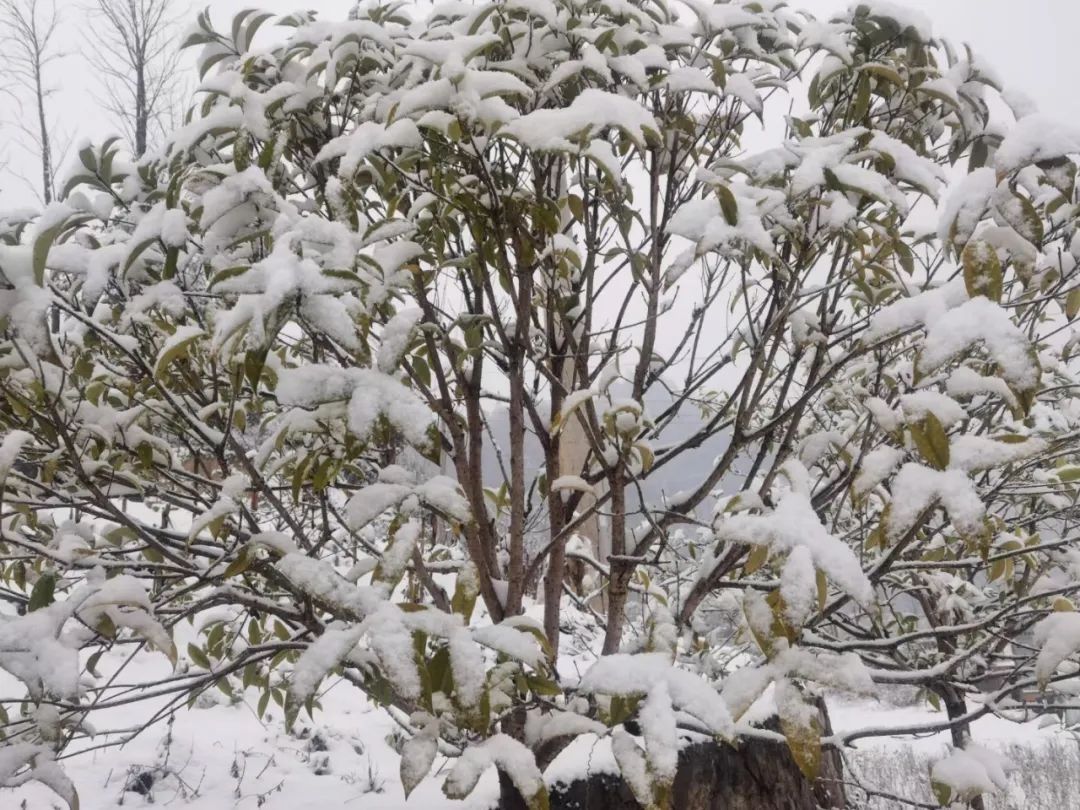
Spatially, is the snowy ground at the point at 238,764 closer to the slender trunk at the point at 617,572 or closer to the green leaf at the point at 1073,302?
the slender trunk at the point at 617,572

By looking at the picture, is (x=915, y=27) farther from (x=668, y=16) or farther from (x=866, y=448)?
(x=866, y=448)

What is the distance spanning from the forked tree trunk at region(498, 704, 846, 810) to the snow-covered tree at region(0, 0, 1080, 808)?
0.32ft

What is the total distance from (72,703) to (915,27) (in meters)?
1.84

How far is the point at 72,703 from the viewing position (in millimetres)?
1144

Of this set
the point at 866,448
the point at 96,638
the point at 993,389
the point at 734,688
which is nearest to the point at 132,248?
the point at 96,638

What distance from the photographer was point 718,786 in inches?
54.2

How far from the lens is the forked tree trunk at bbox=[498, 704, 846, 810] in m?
1.30

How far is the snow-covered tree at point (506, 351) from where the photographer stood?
0.88m

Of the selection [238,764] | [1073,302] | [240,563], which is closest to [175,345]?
[240,563]

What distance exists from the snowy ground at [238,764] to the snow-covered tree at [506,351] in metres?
1.33

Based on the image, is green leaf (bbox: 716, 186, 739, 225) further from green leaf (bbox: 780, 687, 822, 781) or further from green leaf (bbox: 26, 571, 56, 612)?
green leaf (bbox: 26, 571, 56, 612)

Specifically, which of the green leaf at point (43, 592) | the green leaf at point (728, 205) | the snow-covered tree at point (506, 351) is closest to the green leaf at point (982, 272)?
the snow-covered tree at point (506, 351)

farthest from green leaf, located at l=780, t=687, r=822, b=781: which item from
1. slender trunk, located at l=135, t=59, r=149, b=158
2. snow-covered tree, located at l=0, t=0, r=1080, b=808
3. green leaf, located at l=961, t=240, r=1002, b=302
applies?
slender trunk, located at l=135, t=59, r=149, b=158

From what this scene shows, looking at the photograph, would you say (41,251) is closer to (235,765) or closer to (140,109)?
(235,765)
